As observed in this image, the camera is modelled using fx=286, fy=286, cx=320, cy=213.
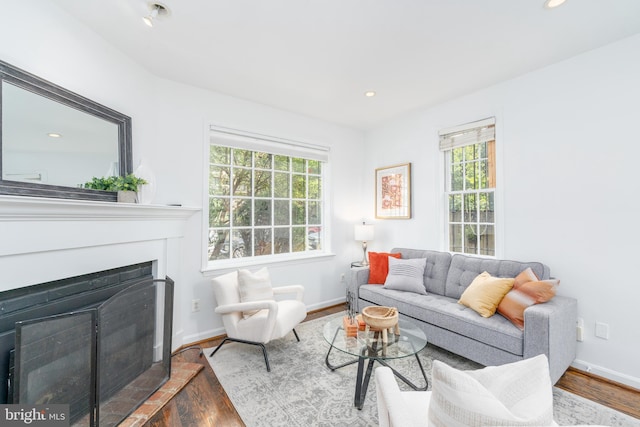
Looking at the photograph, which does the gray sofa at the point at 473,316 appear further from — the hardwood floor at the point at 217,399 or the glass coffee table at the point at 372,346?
the glass coffee table at the point at 372,346

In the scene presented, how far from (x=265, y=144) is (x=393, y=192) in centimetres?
188

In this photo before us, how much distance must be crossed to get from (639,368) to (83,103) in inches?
180

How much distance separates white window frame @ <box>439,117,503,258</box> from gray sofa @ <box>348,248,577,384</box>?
12.7 inches

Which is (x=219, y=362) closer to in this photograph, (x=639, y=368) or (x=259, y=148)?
(x=259, y=148)

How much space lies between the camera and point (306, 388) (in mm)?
2160

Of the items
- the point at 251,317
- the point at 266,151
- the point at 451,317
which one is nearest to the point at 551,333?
the point at 451,317

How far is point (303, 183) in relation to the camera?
404 cm

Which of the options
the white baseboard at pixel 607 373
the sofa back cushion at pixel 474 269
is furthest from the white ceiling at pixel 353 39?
the white baseboard at pixel 607 373

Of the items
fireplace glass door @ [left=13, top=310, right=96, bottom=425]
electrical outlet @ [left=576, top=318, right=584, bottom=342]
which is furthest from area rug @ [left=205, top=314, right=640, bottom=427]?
fireplace glass door @ [left=13, top=310, right=96, bottom=425]

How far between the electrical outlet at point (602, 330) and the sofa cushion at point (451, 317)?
79 centimetres

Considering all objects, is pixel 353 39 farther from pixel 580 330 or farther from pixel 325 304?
pixel 325 304

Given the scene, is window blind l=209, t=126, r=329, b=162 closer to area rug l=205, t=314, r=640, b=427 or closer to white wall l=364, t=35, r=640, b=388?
white wall l=364, t=35, r=640, b=388

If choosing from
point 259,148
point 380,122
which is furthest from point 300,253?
point 380,122

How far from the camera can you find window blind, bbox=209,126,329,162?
3.24m
